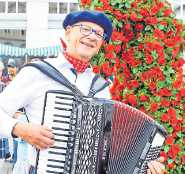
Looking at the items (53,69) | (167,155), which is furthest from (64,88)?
(167,155)

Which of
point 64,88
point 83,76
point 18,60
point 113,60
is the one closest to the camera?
point 64,88

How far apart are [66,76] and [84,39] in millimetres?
217

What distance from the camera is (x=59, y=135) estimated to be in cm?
281

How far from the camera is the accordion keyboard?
2.78 metres

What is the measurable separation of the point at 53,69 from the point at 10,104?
28 centimetres

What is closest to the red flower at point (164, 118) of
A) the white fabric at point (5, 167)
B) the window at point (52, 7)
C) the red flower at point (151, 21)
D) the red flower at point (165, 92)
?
the red flower at point (165, 92)

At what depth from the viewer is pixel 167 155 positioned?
4605 mm

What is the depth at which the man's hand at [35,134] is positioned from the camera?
278cm

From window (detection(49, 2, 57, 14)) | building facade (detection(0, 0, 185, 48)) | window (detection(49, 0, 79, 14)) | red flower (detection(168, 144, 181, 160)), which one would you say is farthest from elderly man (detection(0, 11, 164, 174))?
window (detection(49, 2, 57, 14))

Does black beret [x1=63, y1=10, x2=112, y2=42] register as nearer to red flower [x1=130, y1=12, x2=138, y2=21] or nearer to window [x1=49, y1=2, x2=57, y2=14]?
red flower [x1=130, y1=12, x2=138, y2=21]

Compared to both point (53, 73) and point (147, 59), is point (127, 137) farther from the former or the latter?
point (147, 59)

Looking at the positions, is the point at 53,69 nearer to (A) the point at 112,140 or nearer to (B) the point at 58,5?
(A) the point at 112,140

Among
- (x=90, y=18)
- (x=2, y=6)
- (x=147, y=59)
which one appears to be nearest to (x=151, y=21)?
(x=147, y=59)

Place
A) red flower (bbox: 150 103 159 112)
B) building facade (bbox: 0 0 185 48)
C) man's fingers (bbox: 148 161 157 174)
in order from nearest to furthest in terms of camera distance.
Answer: man's fingers (bbox: 148 161 157 174) < red flower (bbox: 150 103 159 112) < building facade (bbox: 0 0 185 48)
